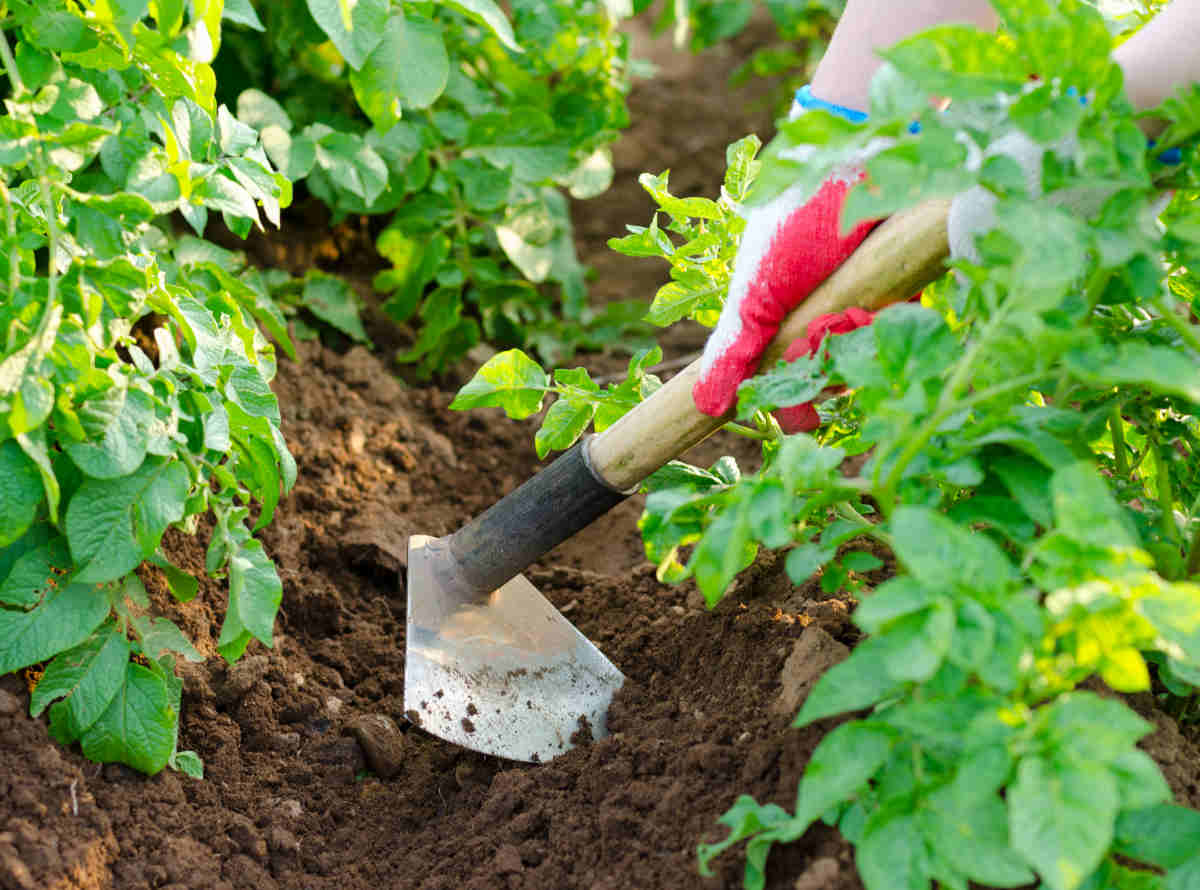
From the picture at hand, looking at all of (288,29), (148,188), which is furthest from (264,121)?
(148,188)

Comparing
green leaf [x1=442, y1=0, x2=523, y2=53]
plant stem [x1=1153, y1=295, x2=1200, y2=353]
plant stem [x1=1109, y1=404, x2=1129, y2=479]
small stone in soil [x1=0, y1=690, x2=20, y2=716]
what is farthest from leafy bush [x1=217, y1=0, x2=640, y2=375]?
plant stem [x1=1153, y1=295, x2=1200, y2=353]

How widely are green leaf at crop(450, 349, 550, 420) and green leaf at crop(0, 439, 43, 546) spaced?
23.0 inches

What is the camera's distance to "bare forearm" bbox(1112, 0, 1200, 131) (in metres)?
1.23

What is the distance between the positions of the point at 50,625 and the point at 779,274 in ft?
3.39

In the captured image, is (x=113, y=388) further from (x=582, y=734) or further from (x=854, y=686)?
(x=854, y=686)

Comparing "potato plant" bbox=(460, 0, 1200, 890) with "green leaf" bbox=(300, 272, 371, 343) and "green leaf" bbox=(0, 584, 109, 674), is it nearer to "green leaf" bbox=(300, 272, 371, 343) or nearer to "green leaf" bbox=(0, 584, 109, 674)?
"green leaf" bbox=(0, 584, 109, 674)

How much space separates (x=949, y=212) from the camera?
1367 mm

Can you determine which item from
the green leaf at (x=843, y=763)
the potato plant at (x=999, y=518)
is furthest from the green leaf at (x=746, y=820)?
the green leaf at (x=843, y=763)

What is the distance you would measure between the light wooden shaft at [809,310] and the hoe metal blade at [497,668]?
336 millimetres

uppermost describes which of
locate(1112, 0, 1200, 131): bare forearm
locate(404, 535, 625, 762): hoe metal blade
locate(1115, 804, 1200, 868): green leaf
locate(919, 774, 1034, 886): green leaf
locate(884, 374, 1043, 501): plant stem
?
locate(1112, 0, 1200, 131): bare forearm

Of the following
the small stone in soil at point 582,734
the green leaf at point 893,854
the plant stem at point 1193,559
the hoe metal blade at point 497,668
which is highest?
the green leaf at point 893,854

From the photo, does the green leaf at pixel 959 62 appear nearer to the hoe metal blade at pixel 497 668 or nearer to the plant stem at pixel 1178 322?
the plant stem at pixel 1178 322

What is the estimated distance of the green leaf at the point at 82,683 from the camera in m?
1.54

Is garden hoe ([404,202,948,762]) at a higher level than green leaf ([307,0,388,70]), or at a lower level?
lower
